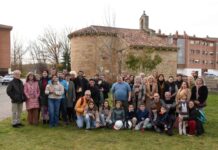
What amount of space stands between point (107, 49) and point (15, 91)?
27518 mm

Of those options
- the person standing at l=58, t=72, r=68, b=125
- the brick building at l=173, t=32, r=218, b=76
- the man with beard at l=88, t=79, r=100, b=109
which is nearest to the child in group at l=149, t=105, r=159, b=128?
the man with beard at l=88, t=79, r=100, b=109

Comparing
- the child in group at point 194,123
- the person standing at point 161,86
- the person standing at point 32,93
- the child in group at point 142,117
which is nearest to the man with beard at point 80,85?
the person standing at point 32,93

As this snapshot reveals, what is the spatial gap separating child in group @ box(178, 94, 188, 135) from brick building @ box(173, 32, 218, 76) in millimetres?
68301

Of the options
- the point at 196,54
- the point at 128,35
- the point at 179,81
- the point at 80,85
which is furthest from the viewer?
the point at 196,54

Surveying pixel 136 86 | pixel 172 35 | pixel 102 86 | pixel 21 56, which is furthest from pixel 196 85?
pixel 172 35

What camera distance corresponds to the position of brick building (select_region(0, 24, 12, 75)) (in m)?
59.1

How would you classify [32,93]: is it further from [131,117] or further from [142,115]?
[142,115]

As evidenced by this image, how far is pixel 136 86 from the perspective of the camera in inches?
422

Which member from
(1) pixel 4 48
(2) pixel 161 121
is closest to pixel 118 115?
(2) pixel 161 121

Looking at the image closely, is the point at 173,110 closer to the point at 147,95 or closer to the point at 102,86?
the point at 147,95

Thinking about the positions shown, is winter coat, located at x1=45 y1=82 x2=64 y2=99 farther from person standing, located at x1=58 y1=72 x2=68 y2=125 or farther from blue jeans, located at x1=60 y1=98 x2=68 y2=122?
blue jeans, located at x1=60 y1=98 x2=68 y2=122

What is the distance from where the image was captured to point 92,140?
8.39 metres

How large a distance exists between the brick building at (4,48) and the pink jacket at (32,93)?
51.2 metres

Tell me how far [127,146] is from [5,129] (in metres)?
4.06
